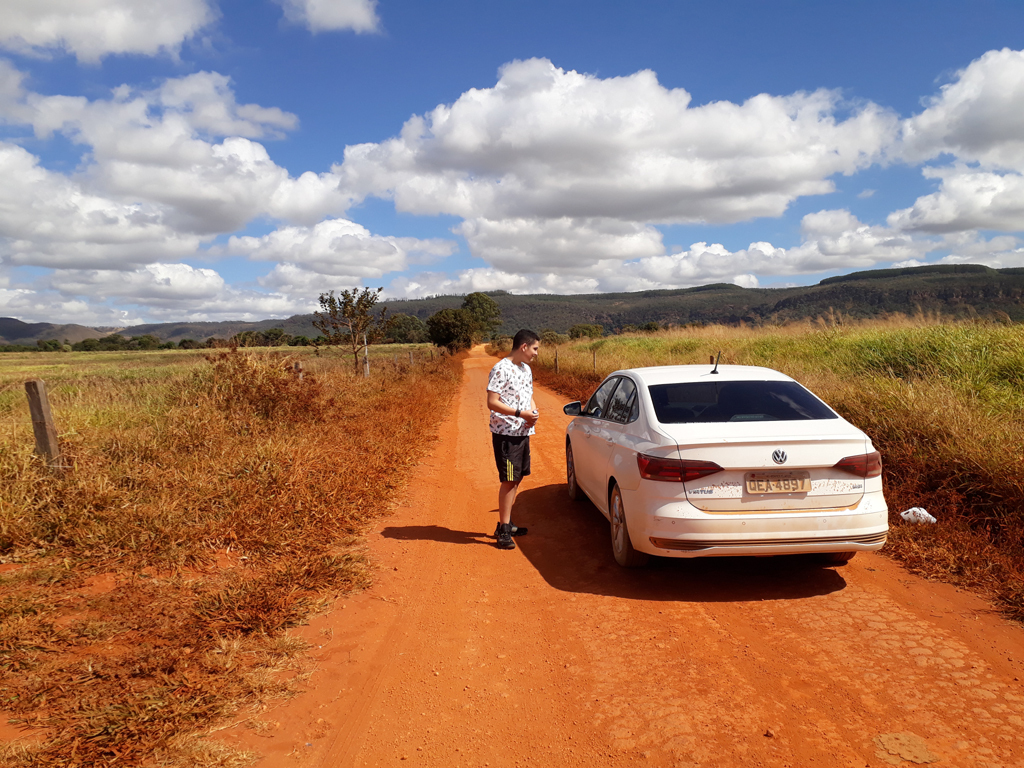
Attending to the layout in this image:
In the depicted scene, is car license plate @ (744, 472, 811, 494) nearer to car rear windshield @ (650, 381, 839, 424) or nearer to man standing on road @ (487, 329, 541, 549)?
car rear windshield @ (650, 381, 839, 424)

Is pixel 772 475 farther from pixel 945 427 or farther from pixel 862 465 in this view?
pixel 945 427

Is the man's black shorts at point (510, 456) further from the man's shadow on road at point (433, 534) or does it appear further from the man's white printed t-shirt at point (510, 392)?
the man's shadow on road at point (433, 534)

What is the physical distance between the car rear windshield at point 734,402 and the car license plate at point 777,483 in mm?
610

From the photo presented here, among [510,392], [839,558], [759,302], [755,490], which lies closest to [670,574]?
[755,490]

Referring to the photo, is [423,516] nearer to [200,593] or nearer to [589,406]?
[589,406]

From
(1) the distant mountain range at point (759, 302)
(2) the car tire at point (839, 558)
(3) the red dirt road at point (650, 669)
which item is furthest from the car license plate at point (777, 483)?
Answer: (1) the distant mountain range at point (759, 302)

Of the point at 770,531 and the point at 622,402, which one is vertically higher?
the point at 622,402

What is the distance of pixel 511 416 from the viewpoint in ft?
17.3

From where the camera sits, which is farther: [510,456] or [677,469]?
[510,456]

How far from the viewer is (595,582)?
454 centimetres

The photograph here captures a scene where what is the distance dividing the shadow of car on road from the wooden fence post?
442cm

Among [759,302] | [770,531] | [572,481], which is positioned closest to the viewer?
[770,531]

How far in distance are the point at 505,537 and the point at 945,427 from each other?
4.80 metres

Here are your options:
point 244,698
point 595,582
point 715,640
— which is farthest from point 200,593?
point 715,640
